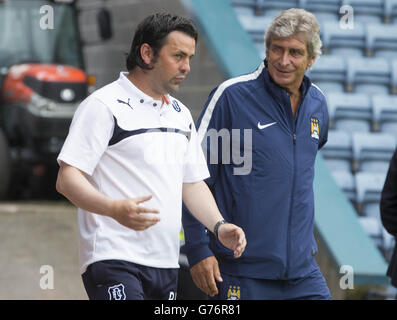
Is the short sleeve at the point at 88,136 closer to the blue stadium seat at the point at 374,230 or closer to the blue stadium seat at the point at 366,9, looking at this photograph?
the blue stadium seat at the point at 374,230

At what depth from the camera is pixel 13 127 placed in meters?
11.3

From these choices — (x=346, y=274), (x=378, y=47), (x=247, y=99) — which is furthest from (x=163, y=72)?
(x=378, y=47)

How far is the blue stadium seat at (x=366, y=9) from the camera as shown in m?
8.87

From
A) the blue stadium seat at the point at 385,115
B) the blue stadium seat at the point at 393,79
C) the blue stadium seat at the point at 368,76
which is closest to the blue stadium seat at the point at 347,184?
the blue stadium seat at the point at 385,115

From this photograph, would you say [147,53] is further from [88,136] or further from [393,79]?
[393,79]

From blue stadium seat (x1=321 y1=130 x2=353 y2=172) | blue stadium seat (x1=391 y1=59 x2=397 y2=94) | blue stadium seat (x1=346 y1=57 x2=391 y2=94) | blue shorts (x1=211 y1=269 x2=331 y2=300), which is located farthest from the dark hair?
blue stadium seat (x1=391 y1=59 x2=397 y2=94)

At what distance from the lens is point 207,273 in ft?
12.4

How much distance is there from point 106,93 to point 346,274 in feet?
11.5

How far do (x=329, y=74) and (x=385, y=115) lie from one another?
644 mm

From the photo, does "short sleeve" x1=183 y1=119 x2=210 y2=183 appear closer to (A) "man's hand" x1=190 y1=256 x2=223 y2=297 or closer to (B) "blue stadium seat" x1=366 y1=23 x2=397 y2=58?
(A) "man's hand" x1=190 y1=256 x2=223 y2=297

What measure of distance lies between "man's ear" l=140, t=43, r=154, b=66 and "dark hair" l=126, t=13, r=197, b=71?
0.04 ft

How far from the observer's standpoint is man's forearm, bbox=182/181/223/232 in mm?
3494

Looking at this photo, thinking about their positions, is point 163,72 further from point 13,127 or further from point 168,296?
point 13,127

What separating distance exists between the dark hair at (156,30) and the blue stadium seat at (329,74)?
4.86m
